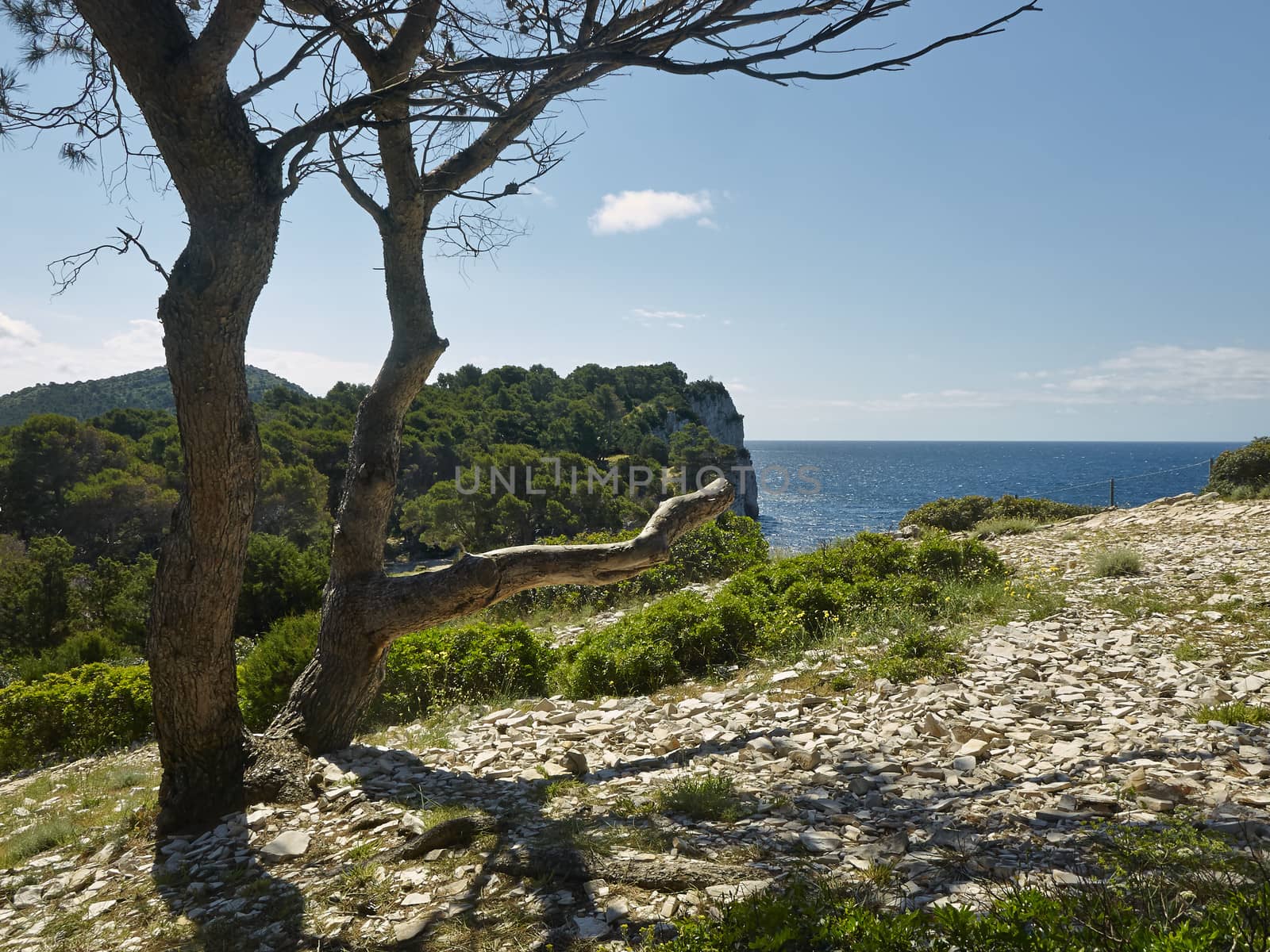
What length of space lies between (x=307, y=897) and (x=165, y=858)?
119cm

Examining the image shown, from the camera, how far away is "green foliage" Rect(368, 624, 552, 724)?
254 inches

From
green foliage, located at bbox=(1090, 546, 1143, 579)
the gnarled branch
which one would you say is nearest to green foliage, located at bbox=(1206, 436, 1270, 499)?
green foliage, located at bbox=(1090, 546, 1143, 579)

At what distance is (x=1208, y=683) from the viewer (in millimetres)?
4715

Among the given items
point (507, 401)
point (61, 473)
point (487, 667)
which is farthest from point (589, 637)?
point (507, 401)

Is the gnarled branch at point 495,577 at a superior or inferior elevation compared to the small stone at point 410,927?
superior

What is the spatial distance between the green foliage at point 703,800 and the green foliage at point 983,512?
547 inches

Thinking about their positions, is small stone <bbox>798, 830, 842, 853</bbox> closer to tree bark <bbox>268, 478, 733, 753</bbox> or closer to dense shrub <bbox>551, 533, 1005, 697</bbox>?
tree bark <bbox>268, 478, 733, 753</bbox>

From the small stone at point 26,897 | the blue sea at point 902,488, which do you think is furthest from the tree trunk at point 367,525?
the blue sea at point 902,488

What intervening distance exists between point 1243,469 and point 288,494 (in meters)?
29.7

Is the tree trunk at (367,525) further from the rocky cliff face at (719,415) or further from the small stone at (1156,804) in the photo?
the rocky cliff face at (719,415)

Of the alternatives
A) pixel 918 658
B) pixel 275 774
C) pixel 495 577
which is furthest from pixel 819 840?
pixel 275 774

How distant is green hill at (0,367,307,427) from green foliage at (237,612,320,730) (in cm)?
3681

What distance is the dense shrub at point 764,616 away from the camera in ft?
20.8

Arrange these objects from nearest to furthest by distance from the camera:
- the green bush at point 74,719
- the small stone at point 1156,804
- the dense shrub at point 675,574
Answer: the small stone at point 1156,804, the green bush at point 74,719, the dense shrub at point 675,574
